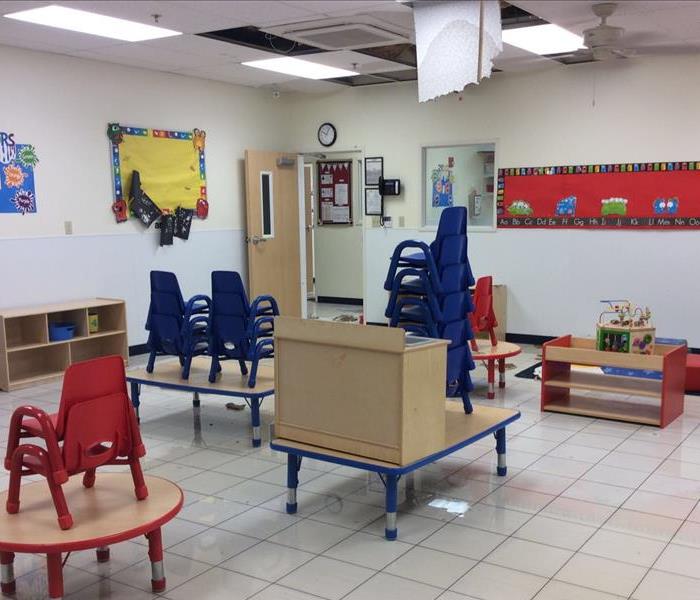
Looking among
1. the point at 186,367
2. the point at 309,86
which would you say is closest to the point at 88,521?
the point at 186,367

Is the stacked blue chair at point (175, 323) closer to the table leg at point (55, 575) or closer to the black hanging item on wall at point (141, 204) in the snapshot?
the table leg at point (55, 575)

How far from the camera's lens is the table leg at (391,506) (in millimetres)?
3387

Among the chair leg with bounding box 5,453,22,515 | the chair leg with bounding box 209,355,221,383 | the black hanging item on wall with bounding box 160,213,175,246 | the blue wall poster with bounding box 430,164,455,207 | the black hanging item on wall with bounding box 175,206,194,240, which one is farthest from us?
the blue wall poster with bounding box 430,164,455,207

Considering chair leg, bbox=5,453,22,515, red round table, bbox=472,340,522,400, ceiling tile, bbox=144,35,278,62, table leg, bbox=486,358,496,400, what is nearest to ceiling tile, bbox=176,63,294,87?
ceiling tile, bbox=144,35,278,62

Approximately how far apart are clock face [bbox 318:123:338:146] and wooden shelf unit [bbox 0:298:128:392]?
3.55m

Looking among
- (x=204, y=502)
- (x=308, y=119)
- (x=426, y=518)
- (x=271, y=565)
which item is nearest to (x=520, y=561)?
(x=426, y=518)

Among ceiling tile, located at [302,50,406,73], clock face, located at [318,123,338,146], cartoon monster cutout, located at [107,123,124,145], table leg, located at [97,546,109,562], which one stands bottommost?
table leg, located at [97,546,109,562]

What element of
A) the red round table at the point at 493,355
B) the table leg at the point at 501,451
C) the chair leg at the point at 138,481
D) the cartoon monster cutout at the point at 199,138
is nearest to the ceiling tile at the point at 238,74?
the cartoon monster cutout at the point at 199,138

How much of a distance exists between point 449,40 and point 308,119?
16.4 feet

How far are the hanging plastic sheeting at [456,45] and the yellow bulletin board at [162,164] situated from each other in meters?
3.64

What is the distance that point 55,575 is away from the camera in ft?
8.98

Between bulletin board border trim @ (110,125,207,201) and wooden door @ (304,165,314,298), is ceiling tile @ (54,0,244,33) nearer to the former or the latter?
bulletin board border trim @ (110,125,207,201)

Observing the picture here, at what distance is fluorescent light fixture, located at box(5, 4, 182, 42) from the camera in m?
5.40

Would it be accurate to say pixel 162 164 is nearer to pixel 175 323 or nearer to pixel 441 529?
pixel 175 323
